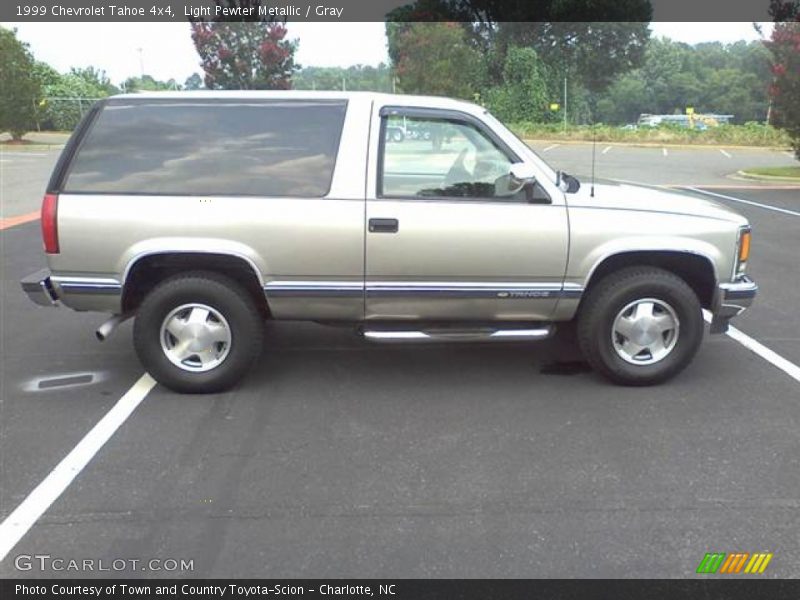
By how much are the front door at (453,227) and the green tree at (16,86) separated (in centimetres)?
2950

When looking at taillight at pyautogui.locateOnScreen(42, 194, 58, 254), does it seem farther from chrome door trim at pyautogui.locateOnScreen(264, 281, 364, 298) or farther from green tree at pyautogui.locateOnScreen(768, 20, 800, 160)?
green tree at pyautogui.locateOnScreen(768, 20, 800, 160)

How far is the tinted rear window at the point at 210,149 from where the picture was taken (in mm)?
4215

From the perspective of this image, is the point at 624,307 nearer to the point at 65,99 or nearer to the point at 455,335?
the point at 455,335

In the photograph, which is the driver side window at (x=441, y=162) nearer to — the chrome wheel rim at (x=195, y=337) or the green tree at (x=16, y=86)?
the chrome wheel rim at (x=195, y=337)

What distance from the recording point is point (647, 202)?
447 cm

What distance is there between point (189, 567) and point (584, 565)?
157 centimetres

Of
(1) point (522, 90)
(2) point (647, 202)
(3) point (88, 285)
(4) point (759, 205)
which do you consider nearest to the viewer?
(3) point (88, 285)

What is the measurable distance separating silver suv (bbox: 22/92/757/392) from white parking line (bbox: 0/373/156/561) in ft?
1.16

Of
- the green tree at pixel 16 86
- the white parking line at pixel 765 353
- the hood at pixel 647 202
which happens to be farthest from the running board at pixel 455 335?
the green tree at pixel 16 86

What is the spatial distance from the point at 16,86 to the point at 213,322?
29182 mm

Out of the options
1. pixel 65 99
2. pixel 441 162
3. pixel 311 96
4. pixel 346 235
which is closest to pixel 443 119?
pixel 441 162

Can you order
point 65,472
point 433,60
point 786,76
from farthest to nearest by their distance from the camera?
point 433,60 < point 786,76 < point 65,472
